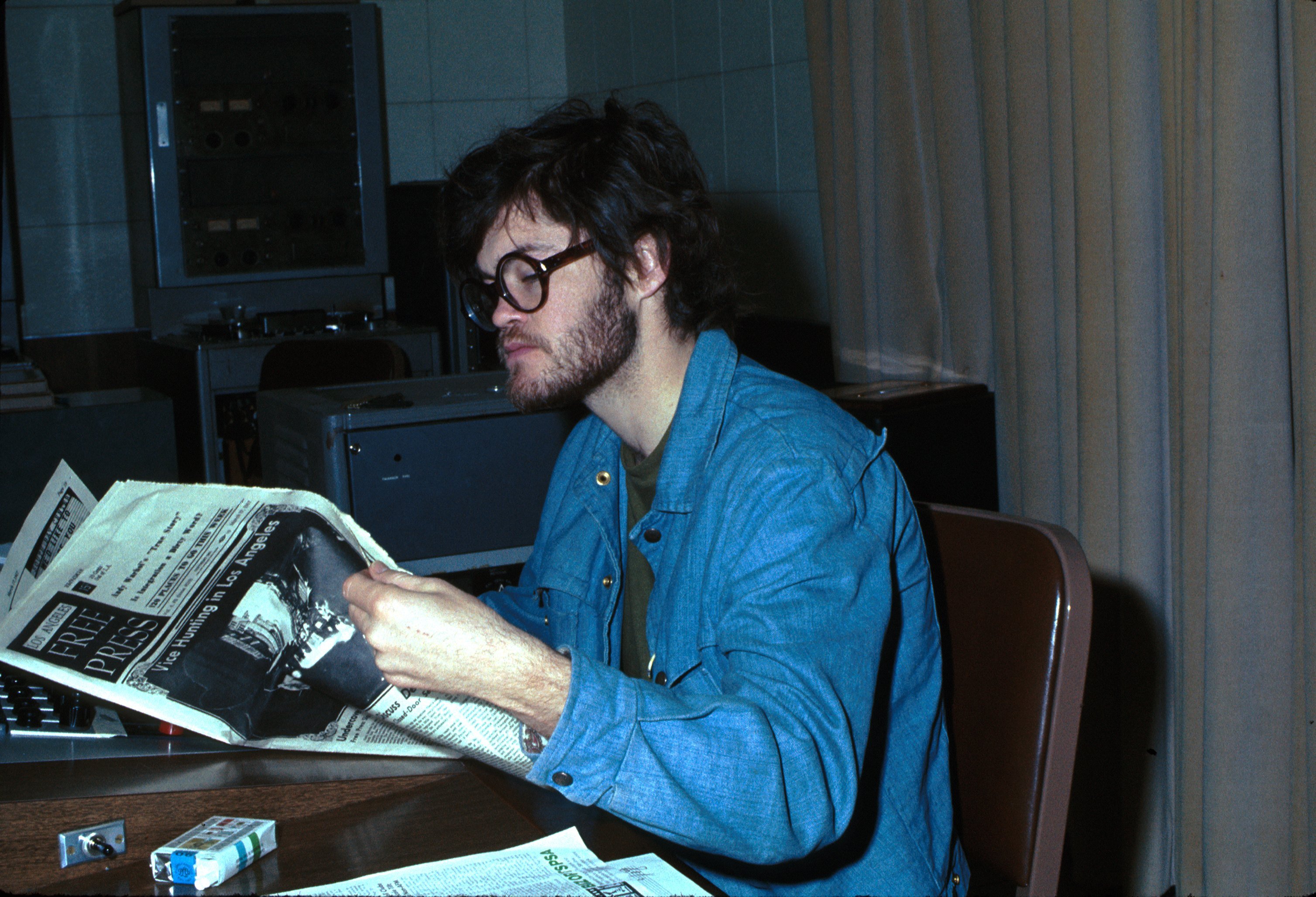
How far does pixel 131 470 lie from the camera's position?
6.83 feet

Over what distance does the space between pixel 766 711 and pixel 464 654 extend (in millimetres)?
199

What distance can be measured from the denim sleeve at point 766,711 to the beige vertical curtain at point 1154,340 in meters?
0.96

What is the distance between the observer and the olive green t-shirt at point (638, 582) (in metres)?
1.17

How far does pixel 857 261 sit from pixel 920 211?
0.65ft

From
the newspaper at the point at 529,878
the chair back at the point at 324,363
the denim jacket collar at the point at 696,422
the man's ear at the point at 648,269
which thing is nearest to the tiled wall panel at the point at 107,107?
the chair back at the point at 324,363

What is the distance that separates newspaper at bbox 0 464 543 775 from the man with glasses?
67 mm

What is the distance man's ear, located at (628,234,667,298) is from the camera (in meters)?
1.21

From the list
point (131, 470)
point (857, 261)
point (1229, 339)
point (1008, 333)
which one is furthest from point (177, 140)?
point (1229, 339)

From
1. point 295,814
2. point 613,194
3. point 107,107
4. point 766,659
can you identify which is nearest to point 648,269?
point 613,194

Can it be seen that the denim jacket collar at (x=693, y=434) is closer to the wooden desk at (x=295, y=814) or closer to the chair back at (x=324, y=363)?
the wooden desk at (x=295, y=814)

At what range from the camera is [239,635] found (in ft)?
2.98

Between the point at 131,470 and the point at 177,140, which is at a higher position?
the point at 177,140

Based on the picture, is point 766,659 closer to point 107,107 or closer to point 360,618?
point 360,618

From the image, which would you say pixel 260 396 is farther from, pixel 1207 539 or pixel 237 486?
pixel 1207 539
